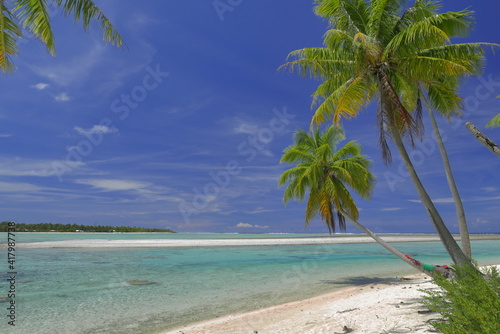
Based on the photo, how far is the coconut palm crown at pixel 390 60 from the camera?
29.7ft

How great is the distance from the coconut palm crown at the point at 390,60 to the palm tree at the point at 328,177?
4.67 meters

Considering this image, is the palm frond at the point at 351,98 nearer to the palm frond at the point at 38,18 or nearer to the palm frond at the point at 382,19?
the palm frond at the point at 382,19

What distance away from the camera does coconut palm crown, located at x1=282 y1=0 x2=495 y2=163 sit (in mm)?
9055

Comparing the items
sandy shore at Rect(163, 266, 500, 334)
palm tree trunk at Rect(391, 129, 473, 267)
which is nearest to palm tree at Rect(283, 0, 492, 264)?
palm tree trunk at Rect(391, 129, 473, 267)

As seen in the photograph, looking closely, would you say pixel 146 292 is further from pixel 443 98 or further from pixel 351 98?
pixel 443 98

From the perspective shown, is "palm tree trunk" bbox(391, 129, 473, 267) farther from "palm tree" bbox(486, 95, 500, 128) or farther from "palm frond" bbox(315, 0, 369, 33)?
"palm tree" bbox(486, 95, 500, 128)

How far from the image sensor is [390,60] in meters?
9.84

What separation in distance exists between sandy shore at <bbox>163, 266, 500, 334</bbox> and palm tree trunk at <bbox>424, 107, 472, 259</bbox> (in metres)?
2.32

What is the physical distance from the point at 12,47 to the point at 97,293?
9.06m

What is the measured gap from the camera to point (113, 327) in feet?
27.3

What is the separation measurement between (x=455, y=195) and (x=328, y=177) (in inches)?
244

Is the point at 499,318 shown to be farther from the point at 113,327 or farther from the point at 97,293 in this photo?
the point at 97,293

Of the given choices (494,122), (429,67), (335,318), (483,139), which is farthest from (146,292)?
(494,122)

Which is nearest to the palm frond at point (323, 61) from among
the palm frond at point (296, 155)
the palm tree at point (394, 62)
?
the palm tree at point (394, 62)
